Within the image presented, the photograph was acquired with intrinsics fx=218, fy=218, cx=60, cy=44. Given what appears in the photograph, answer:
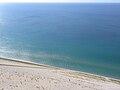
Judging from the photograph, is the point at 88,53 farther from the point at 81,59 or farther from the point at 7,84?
the point at 7,84

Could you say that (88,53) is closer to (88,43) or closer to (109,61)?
(109,61)

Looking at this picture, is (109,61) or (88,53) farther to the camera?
(88,53)

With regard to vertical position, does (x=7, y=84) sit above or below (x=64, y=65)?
above

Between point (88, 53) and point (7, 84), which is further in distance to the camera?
point (88, 53)

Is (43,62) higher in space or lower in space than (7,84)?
lower

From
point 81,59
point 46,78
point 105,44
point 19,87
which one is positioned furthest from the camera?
point 105,44

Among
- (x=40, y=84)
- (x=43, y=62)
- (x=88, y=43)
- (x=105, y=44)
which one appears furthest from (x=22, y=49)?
(x=40, y=84)

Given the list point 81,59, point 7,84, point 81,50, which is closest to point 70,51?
point 81,50

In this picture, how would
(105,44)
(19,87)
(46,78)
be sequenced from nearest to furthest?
(19,87)
(46,78)
(105,44)

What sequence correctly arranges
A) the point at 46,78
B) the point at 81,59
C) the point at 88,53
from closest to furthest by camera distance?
1. the point at 46,78
2. the point at 81,59
3. the point at 88,53
